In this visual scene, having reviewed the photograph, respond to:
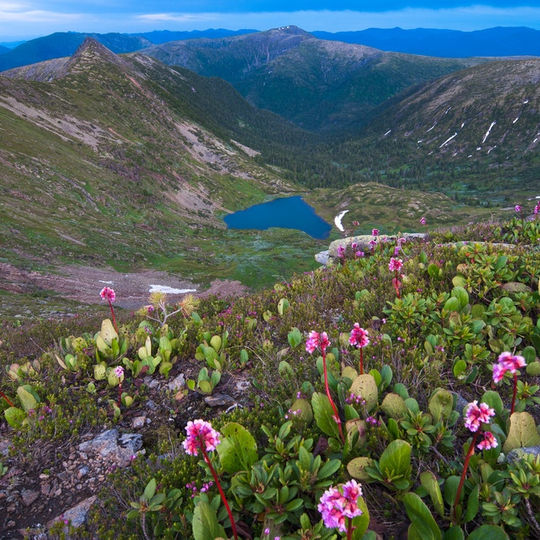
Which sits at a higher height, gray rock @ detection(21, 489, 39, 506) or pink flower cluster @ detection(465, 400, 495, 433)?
pink flower cluster @ detection(465, 400, 495, 433)

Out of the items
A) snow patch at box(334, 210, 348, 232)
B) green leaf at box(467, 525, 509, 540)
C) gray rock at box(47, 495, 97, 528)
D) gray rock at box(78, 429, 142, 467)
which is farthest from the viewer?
snow patch at box(334, 210, 348, 232)

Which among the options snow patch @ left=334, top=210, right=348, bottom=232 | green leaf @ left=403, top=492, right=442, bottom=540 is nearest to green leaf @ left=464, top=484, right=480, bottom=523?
green leaf @ left=403, top=492, right=442, bottom=540

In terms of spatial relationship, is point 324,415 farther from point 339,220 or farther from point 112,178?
point 339,220

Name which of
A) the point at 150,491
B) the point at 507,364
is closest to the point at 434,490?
the point at 507,364

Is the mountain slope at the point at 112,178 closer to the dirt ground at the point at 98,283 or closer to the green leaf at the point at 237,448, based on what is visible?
the dirt ground at the point at 98,283

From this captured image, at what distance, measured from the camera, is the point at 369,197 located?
15925 cm

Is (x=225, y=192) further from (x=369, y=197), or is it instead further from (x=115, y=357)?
(x=115, y=357)

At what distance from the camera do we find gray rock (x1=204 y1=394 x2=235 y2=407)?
5.40 meters

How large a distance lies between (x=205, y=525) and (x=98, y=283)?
4831cm

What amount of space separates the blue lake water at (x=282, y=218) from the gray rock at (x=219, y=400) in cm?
11975

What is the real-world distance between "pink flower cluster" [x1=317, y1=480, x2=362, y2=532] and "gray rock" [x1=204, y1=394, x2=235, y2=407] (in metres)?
3.30

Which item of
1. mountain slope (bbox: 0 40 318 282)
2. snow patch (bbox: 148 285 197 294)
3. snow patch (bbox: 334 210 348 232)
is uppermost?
mountain slope (bbox: 0 40 318 282)

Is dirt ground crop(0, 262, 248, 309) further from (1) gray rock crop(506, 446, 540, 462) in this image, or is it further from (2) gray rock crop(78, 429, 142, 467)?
(1) gray rock crop(506, 446, 540, 462)

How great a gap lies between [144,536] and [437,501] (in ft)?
9.19
